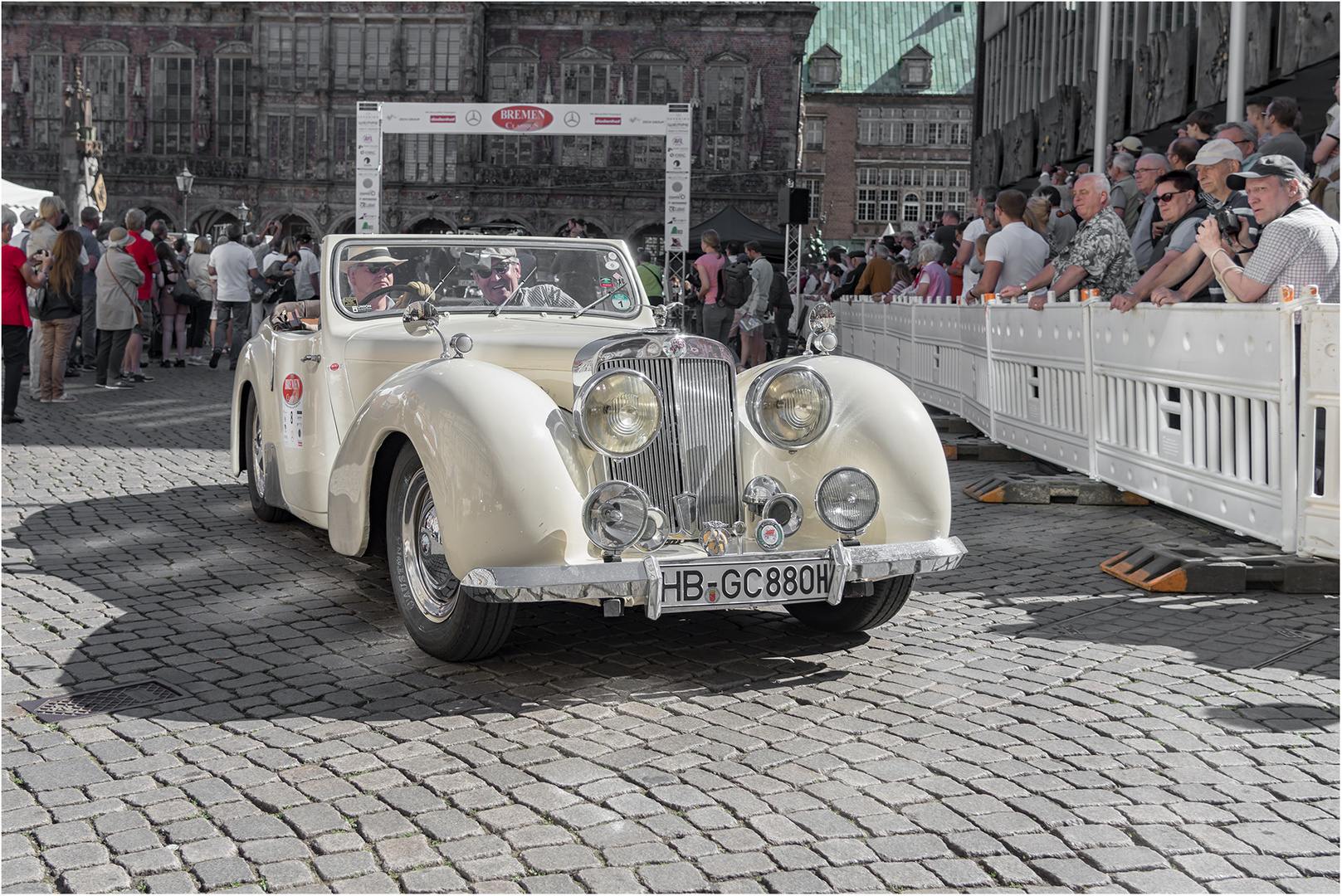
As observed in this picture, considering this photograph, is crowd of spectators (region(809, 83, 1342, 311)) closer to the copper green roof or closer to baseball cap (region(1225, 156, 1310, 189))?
baseball cap (region(1225, 156, 1310, 189))

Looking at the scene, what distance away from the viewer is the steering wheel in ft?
19.2

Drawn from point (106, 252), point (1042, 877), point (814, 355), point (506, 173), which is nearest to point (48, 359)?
point (106, 252)

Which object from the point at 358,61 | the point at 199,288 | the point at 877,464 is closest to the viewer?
the point at 877,464

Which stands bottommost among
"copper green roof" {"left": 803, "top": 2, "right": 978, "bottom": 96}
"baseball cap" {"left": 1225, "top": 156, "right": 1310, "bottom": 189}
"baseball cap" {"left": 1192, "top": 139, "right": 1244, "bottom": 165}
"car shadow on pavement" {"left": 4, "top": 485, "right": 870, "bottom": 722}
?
"car shadow on pavement" {"left": 4, "top": 485, "right": 870, "bottom": 722}

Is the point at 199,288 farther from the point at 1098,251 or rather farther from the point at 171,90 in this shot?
the point at 171,90

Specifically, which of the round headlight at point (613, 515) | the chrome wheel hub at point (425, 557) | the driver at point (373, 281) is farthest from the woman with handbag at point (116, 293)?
the round headlight at point (613, 515)

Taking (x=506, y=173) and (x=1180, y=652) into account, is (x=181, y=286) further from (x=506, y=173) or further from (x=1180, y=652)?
(x=506, y=173)

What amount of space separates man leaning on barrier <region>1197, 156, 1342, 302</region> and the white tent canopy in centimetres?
1688

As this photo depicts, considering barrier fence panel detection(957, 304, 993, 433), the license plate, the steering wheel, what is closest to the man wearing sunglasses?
barrier fence panel detection(957, 304, 993, 433)

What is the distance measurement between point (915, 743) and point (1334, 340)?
2.99 m

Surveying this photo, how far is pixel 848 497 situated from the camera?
171 inches

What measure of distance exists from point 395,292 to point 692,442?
2.10m

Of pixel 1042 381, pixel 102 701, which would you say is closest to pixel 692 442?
pixel 102 701

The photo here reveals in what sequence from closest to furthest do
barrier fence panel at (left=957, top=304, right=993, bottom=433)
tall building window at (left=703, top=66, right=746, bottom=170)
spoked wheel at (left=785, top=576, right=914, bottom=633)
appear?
spoked wheel at (left=785, top=576, right=914, bottom=633) < barrier fence panel at (left=957, top=304, right=993, bottom=433) < tall building window at (left=703, top=66, right=746, bottom=170)
